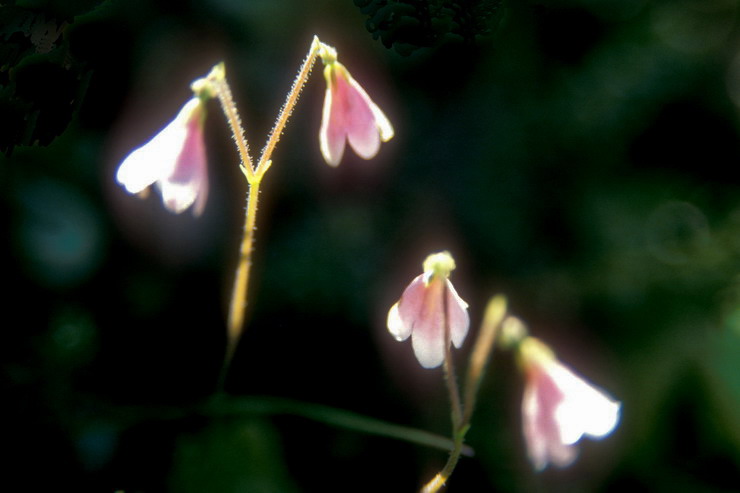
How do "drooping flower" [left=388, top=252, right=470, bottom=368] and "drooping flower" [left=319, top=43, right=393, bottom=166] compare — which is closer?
"drooping flower" [left=388, top=252, right=470, bottom=368]

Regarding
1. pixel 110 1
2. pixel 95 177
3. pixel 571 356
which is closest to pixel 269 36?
pixel 110 1

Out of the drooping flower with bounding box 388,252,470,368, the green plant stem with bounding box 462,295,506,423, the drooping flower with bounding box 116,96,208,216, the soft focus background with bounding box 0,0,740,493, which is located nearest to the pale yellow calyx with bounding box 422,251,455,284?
the drooping flower with bounding box 388,252,470,368

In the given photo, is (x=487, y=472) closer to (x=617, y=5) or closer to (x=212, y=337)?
(x=212, y=337)

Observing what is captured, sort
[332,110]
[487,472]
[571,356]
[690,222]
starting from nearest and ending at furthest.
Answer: [332,110] < [487,472] < [571,356] < [690,222]

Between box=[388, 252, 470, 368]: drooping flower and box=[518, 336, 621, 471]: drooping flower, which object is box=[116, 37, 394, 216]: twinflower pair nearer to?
box=[388, 252, 470, 368]: drooping flower

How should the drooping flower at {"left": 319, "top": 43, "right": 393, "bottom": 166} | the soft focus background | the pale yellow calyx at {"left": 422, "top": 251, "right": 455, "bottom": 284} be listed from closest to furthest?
1. the pale yellow calyx at {"left": 422, "top": 251, "right": 455, "bottom": 284}
2. the drooping flower at {"left": 319, "top": 43, "right": 393, "bottom": 166}
3. the soft focus background

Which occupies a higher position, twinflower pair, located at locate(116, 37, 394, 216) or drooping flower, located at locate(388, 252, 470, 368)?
twinflower pair, located at locate(116, 37, 394, 216)

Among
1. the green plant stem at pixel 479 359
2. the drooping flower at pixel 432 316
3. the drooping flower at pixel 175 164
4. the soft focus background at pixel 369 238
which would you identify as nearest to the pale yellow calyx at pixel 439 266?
the drooping flower at pixel 432 316

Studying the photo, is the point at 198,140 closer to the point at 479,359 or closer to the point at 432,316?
the point at 432,316
